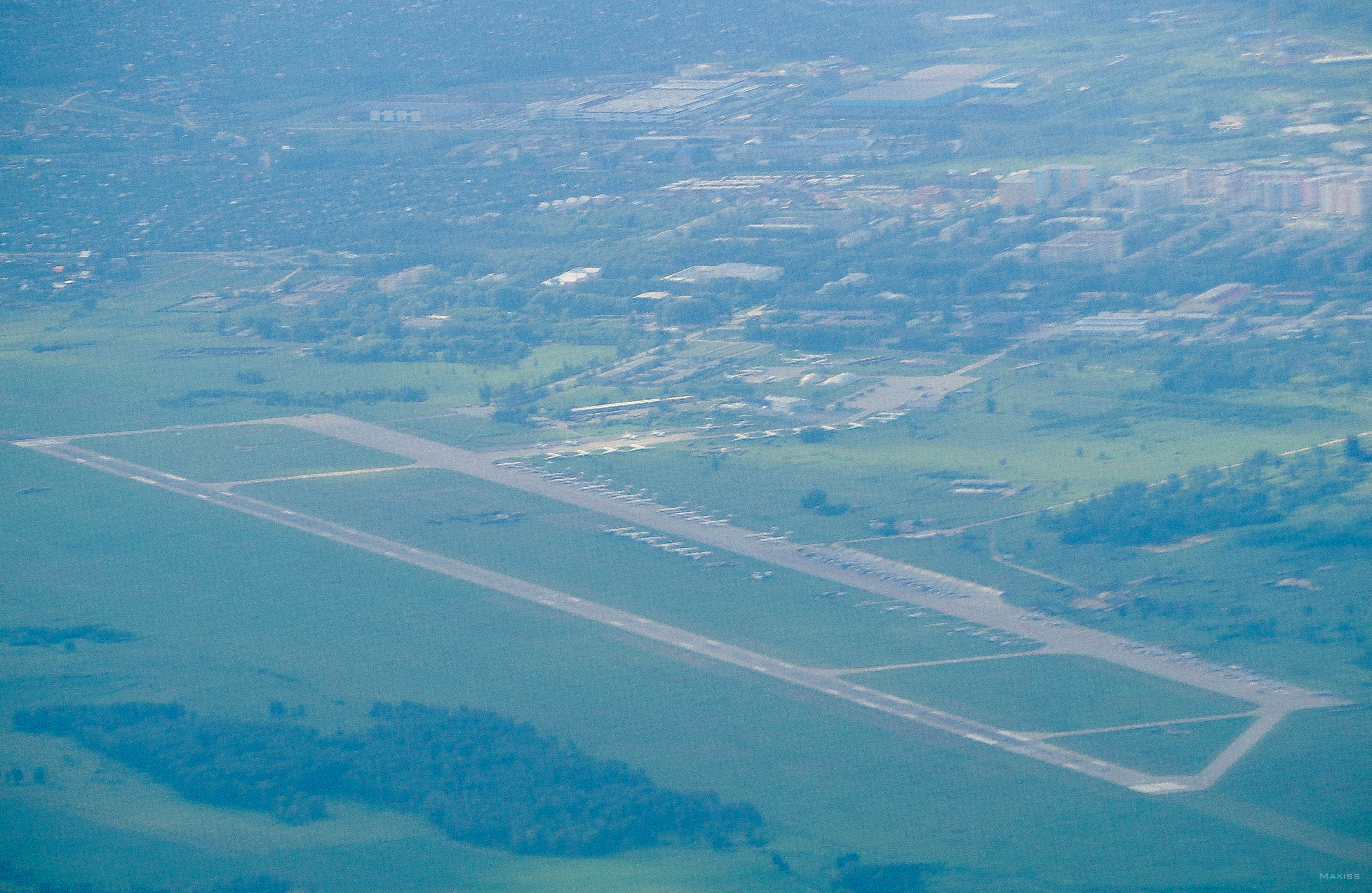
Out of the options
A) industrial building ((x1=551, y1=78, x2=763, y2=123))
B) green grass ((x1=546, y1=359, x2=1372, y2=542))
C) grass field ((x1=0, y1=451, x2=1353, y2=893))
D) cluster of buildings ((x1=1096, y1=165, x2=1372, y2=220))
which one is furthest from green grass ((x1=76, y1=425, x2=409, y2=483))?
industrial building ((x1=551, y1=78, x2=763, y2=123))

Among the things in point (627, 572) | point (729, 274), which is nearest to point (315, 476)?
point (627, 572)

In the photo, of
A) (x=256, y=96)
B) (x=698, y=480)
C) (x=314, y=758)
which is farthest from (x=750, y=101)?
(x=314, y=758)

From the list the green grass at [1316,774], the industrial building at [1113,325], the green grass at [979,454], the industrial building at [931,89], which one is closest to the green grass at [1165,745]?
the green grass at [1316,774]

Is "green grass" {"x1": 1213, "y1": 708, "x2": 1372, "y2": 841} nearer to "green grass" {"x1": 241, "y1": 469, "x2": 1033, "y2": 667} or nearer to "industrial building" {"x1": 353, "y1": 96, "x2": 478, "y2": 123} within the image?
"green grass" {"x1": 241, "y1": 469, "x2": 1033, "y2": 667}

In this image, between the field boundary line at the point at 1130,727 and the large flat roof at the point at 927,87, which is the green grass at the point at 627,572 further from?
the large flat roof at the point at 927,87

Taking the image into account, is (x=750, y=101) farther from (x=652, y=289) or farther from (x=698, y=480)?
(x=698, y=480)

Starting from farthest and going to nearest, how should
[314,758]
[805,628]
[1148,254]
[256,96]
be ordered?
1. [256,96]
2. [1148,254]
3. [805,628]
4. [314,758]
